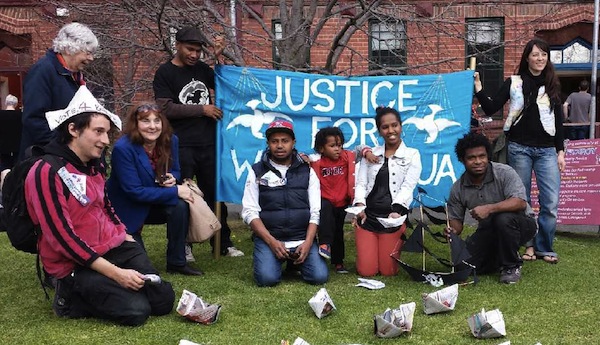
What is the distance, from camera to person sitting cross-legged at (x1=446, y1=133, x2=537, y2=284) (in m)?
5.05

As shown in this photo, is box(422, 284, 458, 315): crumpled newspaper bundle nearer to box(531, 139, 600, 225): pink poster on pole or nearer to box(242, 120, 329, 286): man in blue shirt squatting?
box(242, 120, 329, 286): man in blue shirt squatting

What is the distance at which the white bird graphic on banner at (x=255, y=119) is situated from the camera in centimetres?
620

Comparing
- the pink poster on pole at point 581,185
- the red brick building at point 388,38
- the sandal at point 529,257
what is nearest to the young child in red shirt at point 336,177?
the red brick building at point 388,38

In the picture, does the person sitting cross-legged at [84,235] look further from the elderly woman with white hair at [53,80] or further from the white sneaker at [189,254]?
the white sneaker at [189,254]

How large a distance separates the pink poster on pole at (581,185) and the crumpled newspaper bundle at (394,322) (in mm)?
3964

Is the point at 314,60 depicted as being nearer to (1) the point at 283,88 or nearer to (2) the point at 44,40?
(2) the point at 44,40

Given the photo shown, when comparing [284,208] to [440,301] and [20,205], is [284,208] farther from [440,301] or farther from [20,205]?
[20,205]

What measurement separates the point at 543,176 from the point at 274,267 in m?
2.43

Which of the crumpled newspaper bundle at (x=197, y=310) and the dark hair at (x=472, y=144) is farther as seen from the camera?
the dark hair at (x=472, y=144)

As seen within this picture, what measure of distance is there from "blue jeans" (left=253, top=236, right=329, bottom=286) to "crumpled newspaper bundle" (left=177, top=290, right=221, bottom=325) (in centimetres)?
91

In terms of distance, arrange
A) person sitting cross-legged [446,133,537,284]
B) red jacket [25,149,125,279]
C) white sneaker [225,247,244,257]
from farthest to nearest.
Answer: white sneaker [225,247,244,257] → person sitting cross-legged [446,133,537,284] → red jacket [25,149,125,279]

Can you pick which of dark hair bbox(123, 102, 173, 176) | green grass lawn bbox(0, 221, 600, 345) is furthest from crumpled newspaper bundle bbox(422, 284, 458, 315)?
dark hair bbox(123, 102, 173, 176)

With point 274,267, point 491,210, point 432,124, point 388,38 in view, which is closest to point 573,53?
point 388,38

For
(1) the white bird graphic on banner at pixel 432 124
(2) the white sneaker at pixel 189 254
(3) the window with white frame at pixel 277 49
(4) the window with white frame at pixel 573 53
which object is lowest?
(2) the white sneaker at pixel 189 254
